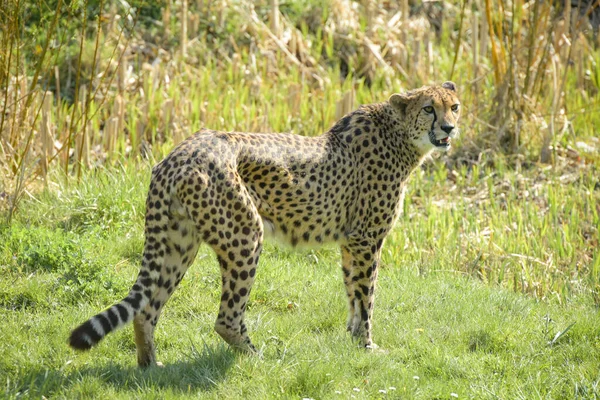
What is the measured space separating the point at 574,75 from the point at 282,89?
3603 millimetres

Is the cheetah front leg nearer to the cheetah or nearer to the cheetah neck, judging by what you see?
the cheetah

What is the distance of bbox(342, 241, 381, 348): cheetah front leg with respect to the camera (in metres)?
5.46

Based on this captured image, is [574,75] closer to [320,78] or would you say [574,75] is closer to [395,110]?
[320,78]

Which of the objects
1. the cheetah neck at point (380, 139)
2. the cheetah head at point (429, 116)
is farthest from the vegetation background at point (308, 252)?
the cheetah head at point (429, 116)

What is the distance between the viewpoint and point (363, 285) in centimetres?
549

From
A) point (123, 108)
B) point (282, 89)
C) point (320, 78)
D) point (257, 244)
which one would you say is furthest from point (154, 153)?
point (257, 244)

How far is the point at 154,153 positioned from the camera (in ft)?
27.2

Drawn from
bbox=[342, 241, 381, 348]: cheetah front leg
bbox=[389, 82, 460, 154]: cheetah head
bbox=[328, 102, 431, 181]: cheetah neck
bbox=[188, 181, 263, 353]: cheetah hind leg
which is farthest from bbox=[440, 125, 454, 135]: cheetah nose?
bbox=[188, 181, 263, 353]: cheetah hind leg

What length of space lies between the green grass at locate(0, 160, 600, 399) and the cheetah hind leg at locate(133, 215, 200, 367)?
0.48 feet

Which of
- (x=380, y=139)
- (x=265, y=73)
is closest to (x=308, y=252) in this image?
(x=380, y=139)

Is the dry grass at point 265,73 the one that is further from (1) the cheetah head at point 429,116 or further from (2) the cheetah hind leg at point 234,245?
(1) the cheetah head at point 429,116

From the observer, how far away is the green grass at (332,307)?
4.74m

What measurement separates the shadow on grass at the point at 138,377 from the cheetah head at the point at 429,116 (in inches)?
73.8

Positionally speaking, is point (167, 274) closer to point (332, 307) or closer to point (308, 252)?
point (332, 307)
